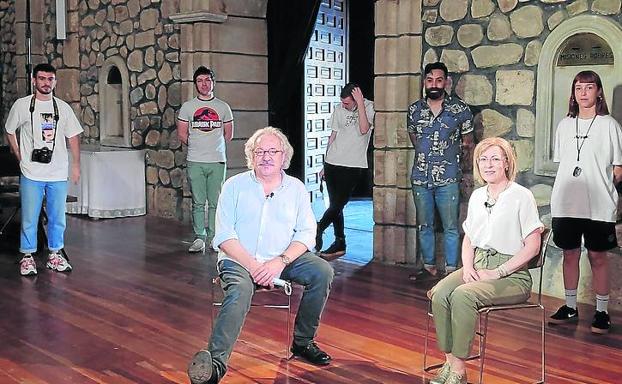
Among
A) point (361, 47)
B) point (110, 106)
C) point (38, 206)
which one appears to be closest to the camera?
point (38, 206)

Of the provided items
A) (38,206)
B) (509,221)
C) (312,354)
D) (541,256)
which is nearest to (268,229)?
(312,354)

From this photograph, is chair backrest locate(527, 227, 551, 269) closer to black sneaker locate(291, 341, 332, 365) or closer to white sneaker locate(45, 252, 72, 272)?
black sneaker locate(291, 341, 332, 365)

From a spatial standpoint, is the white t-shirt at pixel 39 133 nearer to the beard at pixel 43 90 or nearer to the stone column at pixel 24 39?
the beard at pixel 43 90

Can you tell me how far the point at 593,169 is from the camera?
3.89 metres

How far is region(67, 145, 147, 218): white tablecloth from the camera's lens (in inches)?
297

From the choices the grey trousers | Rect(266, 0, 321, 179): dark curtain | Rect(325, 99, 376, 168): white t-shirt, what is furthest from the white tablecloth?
the grey trousers

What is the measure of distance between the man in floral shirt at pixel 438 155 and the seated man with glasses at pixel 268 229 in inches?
65.4

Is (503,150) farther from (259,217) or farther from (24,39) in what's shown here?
(24,39)

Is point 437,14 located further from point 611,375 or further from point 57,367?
point 57,367

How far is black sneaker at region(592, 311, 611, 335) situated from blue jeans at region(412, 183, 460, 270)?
1.09 meters

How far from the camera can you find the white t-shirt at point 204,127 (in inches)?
229

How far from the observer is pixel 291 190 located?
11.0 ft

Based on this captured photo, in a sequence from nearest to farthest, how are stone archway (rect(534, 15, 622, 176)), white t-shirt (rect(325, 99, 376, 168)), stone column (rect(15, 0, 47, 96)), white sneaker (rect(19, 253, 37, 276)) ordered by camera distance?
1. stone archway (rect(534, 15, 622, 176))
2. white sneaker (rect(19, 253, 37, 276))
3. white t-shirt (rect(325, 99, 376, 168))
4. stone column (rect(15, 0, 47, 96))

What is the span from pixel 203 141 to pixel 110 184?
215 centimetres
